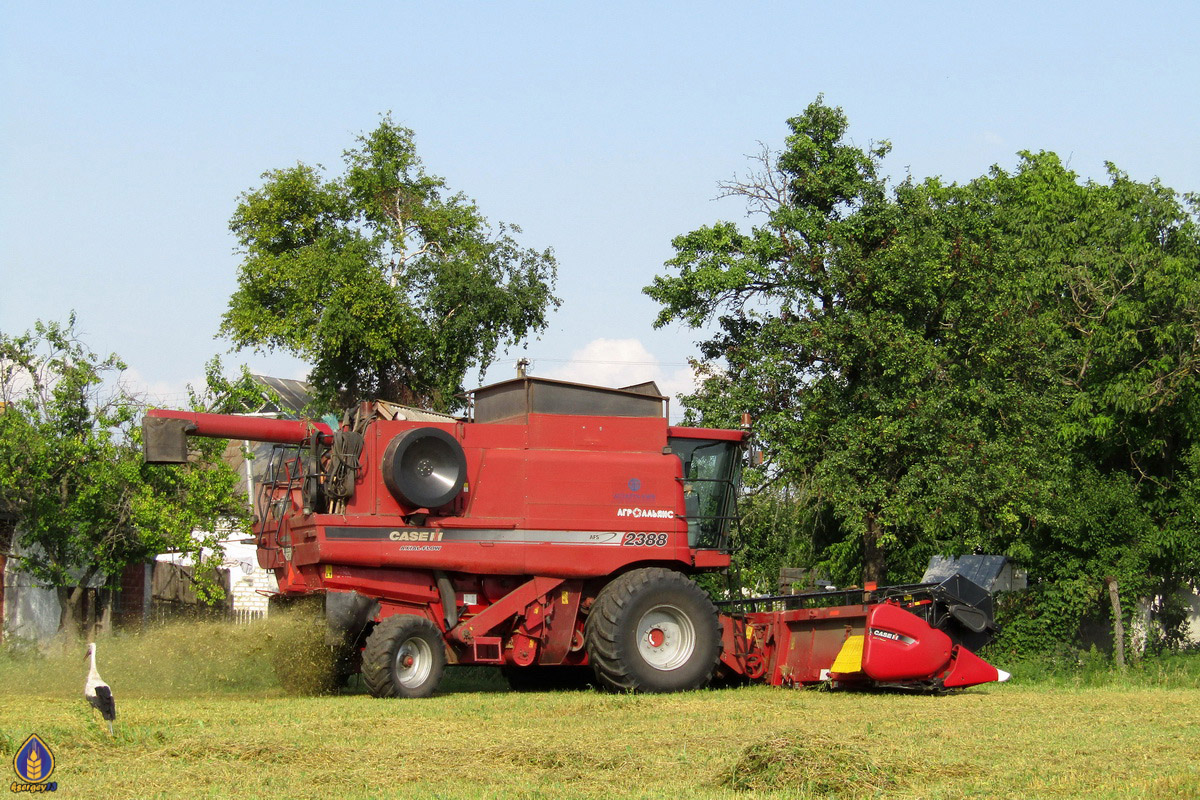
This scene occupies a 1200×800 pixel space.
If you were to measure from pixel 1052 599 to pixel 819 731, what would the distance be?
13.9 meters

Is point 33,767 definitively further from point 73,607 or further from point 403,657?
point 73,607

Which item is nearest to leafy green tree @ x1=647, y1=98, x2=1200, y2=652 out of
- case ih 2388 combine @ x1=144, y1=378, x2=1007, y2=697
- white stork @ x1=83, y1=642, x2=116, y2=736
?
case ih 2388 combine @ x1=144, y1=378, x2=1007, y2=697

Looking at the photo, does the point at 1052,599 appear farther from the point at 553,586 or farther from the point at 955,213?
the point at 553,586

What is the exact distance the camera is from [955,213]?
2133 cm

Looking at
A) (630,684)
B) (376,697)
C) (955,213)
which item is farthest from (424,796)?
(955,213)

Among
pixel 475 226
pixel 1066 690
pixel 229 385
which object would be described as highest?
pixel 475 226

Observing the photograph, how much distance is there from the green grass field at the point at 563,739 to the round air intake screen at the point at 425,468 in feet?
6.25

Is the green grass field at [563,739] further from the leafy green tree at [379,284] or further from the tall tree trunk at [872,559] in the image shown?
the leafy green tree at [379,284]

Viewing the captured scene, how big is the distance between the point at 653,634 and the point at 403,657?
2.83 m

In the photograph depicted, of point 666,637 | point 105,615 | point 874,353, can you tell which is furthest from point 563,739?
point 105,615

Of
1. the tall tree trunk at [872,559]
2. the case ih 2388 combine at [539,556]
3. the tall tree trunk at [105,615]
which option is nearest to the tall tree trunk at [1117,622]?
the tall tree trunk at [872,559]

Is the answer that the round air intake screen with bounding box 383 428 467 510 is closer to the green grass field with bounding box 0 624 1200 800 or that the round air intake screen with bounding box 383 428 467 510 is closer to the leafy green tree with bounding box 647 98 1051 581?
the green grass field with bounding box 0 624 1200 800

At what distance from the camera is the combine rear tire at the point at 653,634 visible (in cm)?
1357

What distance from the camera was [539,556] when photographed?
1364cm
